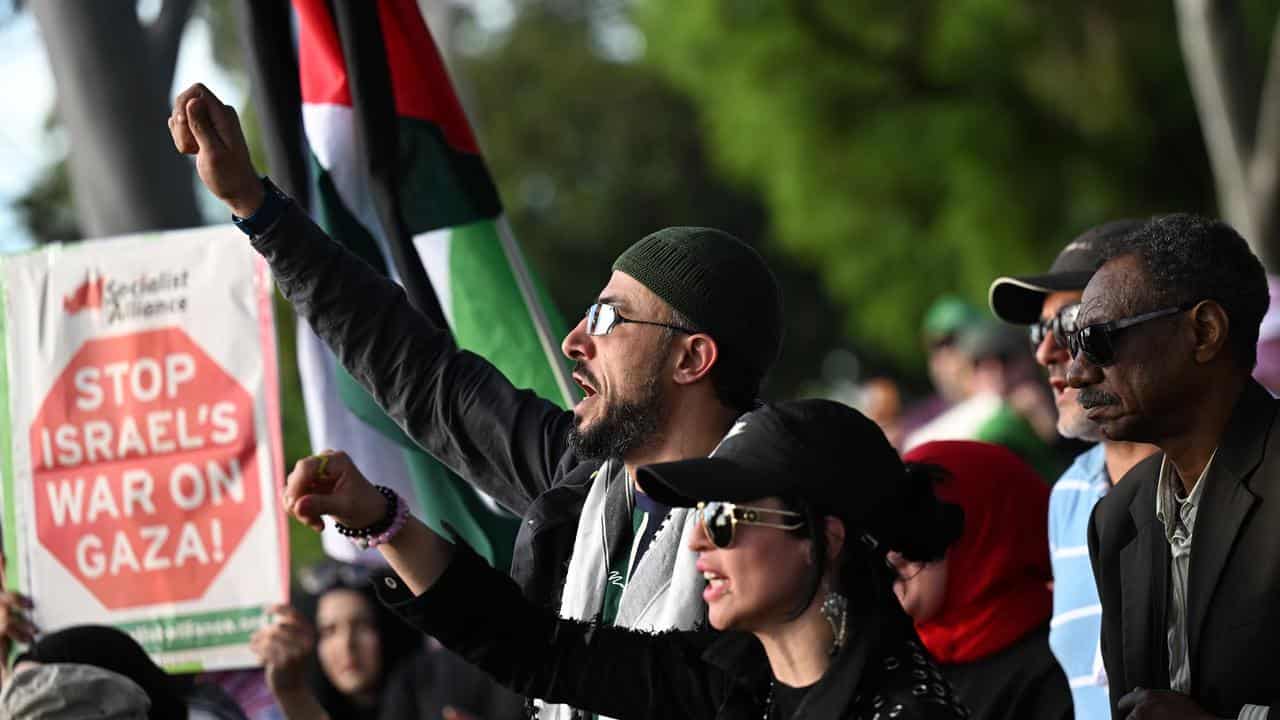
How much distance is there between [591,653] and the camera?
3.04 meters

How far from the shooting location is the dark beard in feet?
11.3

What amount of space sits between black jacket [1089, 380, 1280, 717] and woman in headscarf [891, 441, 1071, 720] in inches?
39.3

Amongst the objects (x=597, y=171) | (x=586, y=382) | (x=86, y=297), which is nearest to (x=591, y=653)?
(x=586, y=382)

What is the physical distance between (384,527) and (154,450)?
6.30 ft

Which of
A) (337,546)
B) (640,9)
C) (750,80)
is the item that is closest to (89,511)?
(337,546)

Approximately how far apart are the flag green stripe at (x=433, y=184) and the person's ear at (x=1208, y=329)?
214 cm

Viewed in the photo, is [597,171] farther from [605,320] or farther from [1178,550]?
[1178,550]

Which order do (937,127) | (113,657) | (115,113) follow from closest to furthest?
(113,657)
(115,113)
(937,127)

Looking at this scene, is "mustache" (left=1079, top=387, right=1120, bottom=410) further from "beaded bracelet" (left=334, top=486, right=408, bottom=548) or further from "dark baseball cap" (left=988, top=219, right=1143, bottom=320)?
"beaded bracelet" (left=334, top=486, right=408, bottom=548)

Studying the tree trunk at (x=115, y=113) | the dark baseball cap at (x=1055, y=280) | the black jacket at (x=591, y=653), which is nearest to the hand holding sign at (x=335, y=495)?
the black jacket at (x=591, y=653)

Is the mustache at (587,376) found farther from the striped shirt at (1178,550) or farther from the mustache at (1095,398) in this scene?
the striped shirt at (1178,550)

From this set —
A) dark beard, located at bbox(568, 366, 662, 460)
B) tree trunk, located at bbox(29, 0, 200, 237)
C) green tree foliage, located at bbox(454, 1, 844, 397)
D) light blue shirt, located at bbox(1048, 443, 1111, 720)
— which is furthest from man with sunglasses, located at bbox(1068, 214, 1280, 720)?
green tree foliage, located at bbox(454, 1, 844, 397)

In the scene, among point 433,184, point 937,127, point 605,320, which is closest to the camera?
point 605,320

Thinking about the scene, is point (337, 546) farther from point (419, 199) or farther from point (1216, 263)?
point (1216, 263)
